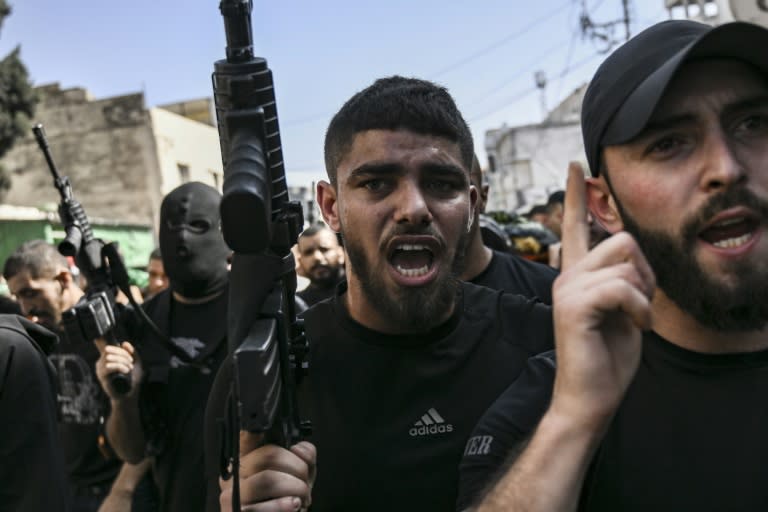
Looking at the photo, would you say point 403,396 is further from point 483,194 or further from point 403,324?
point 483,194

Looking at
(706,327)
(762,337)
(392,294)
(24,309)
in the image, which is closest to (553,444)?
(706,327)

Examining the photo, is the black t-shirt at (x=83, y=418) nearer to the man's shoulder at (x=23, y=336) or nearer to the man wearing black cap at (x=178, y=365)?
the man wearing black cap at (x=178, y=365)

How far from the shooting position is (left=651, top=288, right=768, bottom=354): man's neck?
1716 millimetres

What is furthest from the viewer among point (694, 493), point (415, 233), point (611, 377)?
point (415, 233)

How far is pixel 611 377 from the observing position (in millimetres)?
1449

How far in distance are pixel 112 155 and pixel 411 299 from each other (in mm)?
27920

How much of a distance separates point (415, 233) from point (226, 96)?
0.97m

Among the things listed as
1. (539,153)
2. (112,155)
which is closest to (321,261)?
(112,155)

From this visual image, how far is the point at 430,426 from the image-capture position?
2248 mm

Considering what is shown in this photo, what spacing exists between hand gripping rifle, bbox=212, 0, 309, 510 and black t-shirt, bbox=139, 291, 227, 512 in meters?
1.97

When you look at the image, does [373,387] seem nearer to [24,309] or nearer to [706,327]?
[706,327]

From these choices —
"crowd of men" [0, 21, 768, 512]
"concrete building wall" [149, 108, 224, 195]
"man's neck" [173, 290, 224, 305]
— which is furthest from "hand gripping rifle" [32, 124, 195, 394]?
"concrete building wall" [149, 108, 224, 195]

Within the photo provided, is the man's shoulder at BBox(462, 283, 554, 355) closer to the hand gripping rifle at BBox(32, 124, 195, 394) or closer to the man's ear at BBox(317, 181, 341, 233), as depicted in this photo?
the man's ear at BBox(317, 181, 341, 233)

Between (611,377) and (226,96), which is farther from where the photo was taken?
(226,96)
